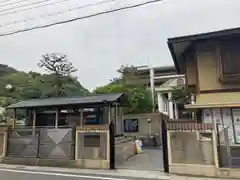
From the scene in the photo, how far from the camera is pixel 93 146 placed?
9.63m

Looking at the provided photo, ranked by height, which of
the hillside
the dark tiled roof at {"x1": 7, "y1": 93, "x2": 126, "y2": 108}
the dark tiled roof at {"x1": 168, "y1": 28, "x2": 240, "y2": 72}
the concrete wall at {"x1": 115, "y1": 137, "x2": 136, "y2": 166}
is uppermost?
the hillside

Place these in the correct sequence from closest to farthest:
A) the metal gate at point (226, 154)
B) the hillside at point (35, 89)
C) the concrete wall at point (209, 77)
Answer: the metal gate at point (226, 154) < the concrete wall at point (209, 77) < the hillside at point (35, 89)

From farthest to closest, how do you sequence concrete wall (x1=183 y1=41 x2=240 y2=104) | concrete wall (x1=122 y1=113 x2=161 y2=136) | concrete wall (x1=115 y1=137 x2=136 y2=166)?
1. concrete wall (x1=122 y1=113 x2=161 y2=136)
2. concrete wall (x1=115 y1=137 x2=136 y2=166)
3. concrete wall (x1=183 y1=41 x2=240 y2=104)

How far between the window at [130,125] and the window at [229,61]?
11.9 meters

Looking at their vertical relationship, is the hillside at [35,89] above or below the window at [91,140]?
above

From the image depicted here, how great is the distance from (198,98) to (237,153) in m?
3.48

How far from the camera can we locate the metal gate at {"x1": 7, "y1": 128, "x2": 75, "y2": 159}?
33.0 ft

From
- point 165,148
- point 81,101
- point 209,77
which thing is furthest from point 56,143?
point 209,77

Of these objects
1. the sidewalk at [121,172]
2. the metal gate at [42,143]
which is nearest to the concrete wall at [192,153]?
the sidewalk at [121,172]

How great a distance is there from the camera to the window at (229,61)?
33.5ft

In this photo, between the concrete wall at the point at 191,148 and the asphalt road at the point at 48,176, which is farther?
A: the concrete wall at the point at 191,148

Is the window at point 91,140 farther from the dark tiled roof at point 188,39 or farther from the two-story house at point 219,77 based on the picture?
the dark tiled roof at point 188,39

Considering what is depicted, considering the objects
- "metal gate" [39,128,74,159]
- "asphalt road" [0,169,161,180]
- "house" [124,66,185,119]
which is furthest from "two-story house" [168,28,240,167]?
"house" [124,66,185,119]

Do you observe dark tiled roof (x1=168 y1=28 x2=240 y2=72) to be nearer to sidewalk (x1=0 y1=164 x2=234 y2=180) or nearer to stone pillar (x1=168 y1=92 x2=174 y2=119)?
sidewalk (x1=0 y1=164 x2=234 y2=180)
